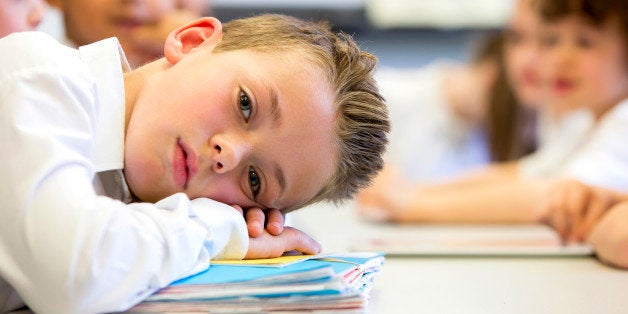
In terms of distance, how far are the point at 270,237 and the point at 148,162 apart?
0.16 m

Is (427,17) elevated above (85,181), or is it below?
above

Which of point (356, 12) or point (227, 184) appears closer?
point (227, 184)

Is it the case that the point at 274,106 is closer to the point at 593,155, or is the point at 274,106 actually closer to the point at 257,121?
the point at 257,121

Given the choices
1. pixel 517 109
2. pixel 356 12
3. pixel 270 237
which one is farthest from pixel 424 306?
pixel 356 12

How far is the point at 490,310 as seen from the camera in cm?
91

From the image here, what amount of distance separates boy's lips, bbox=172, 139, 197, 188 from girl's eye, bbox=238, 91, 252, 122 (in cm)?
7

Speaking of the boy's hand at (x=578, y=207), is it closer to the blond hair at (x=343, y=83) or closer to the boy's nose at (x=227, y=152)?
the blond hair at (x=343, y=83)

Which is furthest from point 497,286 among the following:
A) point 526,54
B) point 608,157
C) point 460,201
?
point 526,54

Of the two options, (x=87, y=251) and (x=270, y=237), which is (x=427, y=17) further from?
(x=87, y=251)

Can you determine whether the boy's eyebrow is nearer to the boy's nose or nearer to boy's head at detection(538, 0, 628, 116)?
the boy's nose

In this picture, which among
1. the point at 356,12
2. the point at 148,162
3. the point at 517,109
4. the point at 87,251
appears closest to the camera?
the point at 87,251

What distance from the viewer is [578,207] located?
145 cm

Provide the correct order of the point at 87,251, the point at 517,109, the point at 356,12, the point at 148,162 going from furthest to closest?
the point at 356,12 → the point at 517,109 → the point at 148,162 → the point at 87,251

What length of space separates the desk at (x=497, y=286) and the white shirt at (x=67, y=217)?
0.27m
